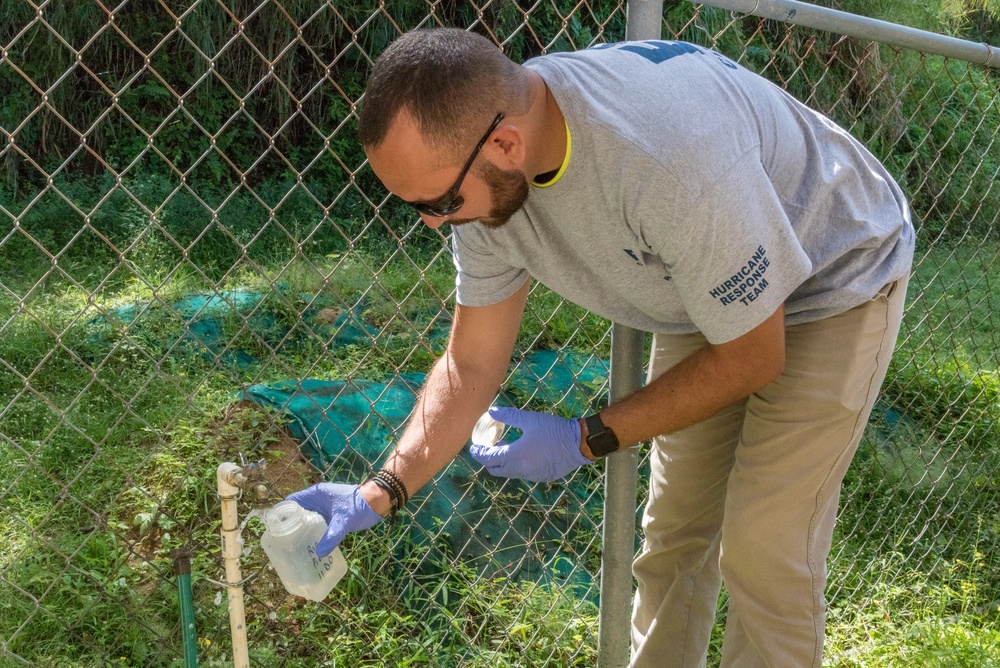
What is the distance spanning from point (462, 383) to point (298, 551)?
0.52m

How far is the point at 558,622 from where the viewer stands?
2531 millimetres

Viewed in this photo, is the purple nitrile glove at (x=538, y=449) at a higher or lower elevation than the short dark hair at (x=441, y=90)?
lower

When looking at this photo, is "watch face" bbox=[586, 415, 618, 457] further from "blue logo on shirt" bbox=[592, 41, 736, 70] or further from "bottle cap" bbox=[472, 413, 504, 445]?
"blue logo on shirt" bbox=[592, 41, 736, 70]

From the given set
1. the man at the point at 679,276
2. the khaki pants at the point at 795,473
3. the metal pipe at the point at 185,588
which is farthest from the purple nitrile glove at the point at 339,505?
the khaki pants at the point at 795,473

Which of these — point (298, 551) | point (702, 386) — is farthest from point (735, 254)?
point (298, 551)

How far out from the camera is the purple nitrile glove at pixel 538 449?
1793mm

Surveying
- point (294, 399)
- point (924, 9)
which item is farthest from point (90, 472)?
point (924, 9)

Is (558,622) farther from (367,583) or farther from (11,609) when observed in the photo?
(11,609)

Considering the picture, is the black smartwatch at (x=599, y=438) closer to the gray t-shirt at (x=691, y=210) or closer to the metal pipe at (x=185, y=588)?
the gray t-shirt at (x=691, y=210)

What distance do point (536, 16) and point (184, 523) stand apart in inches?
165

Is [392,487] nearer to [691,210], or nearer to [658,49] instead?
[691,210]

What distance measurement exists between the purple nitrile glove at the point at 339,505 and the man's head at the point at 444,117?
584 mm

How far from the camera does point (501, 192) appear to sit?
157 cm

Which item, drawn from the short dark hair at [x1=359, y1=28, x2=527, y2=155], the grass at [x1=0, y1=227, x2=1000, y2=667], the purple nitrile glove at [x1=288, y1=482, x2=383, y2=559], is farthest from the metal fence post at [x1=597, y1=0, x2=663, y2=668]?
the purple nitrile glove at [x1=288, y1=482, x2=383, y2=559]
